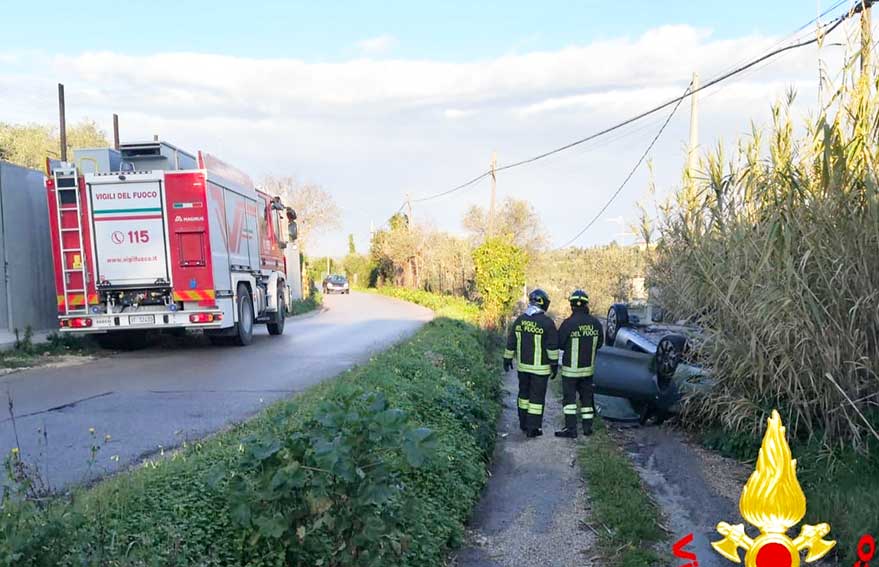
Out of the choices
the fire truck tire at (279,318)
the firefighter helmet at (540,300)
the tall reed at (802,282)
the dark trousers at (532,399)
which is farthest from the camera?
the fire truck tire at (279,318)

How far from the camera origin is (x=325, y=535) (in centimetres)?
329

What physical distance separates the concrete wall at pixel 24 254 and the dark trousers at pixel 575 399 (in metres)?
9.99

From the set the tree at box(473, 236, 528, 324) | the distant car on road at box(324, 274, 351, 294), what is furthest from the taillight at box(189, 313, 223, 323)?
the distant car on road at box(324, 274, 351, 294)

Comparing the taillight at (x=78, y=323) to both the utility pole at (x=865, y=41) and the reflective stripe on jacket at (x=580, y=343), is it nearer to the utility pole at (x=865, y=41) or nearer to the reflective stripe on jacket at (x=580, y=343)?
the reflective stripe on jacket at (x=580, y=343)

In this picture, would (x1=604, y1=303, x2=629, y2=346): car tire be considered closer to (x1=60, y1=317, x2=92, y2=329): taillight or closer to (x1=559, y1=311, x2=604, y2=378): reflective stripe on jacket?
(x1=559, y1=311, x2=604, y2=378): reflective stripe on jacket

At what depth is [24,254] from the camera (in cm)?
1288

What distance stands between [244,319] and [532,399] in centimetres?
838

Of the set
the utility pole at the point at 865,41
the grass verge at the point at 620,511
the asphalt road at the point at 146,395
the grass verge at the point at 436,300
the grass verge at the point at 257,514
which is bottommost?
the grass verge at the point at 436,300

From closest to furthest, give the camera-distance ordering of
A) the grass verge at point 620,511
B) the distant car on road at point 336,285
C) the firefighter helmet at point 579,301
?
Answer: the grass verge at point 620,511
the firefighter helmet at point 579,301
the distant car on road at point 336,285

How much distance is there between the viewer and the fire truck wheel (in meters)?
14.1

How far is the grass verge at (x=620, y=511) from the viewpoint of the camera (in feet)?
14.3

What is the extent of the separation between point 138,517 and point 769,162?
5861 mm

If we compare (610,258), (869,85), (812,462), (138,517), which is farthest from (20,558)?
(610,258)

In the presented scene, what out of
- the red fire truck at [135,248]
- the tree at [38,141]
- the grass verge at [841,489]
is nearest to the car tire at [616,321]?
the grass verge at [841,489]
